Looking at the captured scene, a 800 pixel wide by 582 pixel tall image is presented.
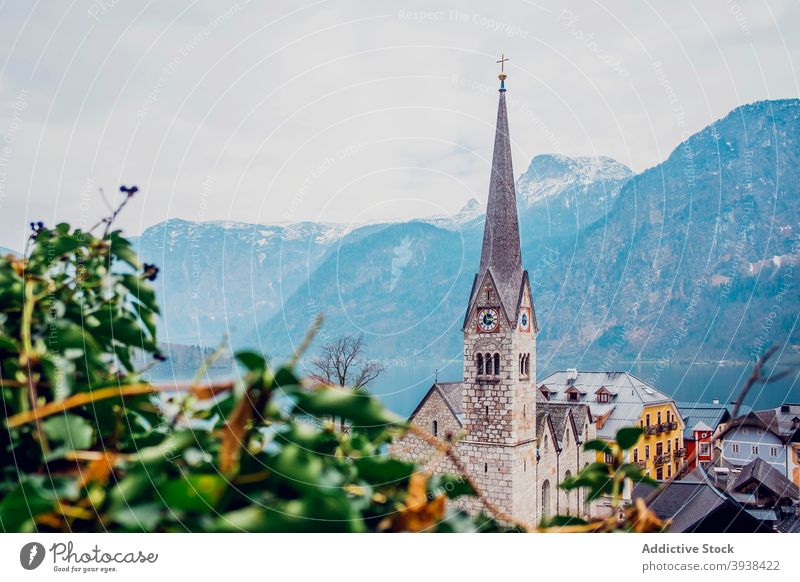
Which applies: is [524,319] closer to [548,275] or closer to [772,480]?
[772,480]

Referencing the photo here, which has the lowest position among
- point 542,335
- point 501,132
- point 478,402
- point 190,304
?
point 478,402

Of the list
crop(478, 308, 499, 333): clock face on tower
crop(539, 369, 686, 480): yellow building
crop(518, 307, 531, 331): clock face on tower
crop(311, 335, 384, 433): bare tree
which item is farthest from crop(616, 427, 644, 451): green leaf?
crop(518, 307, 531, 331): clock face on tower

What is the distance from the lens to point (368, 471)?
26.9 inches

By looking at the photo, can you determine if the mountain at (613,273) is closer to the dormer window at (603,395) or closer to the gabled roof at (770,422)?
the gabled roof at (770,422)

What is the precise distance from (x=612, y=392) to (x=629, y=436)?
16.0 meters

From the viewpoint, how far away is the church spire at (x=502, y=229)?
13523mm

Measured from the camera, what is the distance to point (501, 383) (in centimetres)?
1319

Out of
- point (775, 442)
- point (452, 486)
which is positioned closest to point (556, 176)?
point (775, 442)

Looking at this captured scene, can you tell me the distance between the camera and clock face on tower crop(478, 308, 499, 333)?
13.4 m

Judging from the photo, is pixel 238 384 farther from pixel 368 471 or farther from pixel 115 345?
pixel 115 345

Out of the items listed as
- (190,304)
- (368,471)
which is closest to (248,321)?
(190,304)

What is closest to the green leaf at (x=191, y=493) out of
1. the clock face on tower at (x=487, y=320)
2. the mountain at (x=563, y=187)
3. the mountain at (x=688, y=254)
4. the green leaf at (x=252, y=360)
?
the green leaf at (x=252, y=360)

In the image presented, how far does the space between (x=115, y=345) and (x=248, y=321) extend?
253cm

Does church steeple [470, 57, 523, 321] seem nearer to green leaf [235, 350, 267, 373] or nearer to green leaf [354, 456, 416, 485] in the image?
green leaf [354, 456, 416, 485]
